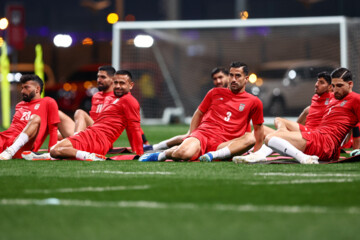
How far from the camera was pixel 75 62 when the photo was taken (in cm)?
4278

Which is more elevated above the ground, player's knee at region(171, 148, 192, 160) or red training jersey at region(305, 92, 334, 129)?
red training jersey at region(305, 92, 334, 129)

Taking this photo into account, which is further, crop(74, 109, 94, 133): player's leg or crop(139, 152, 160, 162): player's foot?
crop(74, 109, 94, 133): player's leg

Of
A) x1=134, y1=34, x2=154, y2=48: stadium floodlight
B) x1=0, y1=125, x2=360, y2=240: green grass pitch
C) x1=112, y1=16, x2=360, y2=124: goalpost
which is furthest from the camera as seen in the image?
x1=134, y1=34, x2=154, y2=48: stadium floodlight

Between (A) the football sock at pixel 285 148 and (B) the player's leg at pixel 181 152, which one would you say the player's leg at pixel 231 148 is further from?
(A) the football sock at pixel 285 148

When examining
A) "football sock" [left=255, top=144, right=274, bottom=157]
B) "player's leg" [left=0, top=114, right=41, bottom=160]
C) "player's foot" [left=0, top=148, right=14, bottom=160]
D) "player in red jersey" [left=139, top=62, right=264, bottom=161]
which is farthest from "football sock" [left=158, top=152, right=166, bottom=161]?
"player's foot" [left=0, top=148, right=14, bottom=160]

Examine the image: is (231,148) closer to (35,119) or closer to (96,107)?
(35,119)

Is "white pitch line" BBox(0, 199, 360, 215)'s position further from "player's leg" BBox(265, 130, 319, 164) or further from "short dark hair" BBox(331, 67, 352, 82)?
"short dark hair" BBox(331, 67, 352, 82)

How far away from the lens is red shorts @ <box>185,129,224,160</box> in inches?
354

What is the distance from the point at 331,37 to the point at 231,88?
43.0ft

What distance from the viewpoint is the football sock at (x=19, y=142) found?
905 centimetres

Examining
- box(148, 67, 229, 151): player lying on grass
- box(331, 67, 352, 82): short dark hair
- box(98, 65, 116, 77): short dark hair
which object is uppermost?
box(331, 67, 352, 82): short dark hair

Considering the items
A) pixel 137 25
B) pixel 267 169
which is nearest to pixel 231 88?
pixel 267 169

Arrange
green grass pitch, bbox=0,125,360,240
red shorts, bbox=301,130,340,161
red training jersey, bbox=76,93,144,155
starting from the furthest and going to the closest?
red training jersey, bbox=76,93,144,155, red shorts, bbox=301,130,340,161, green grass pitch, bbox=0,125,360,240

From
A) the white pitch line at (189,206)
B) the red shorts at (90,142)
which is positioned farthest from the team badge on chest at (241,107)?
the white pitch line at (189,206)
